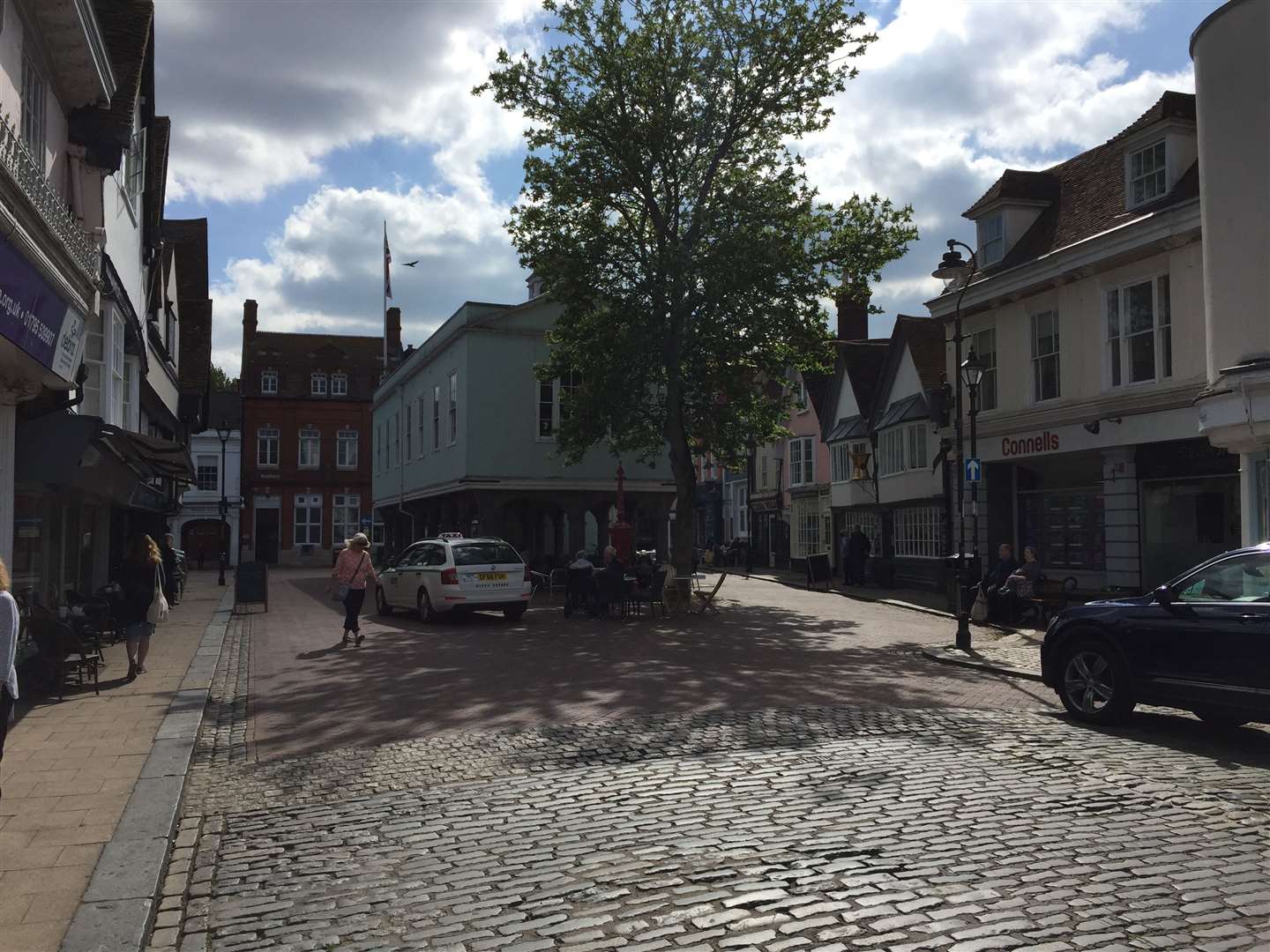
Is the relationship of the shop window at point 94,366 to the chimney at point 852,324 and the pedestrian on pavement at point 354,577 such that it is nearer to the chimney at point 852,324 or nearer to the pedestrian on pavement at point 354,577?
the pedestrian on pavement at point 354,577

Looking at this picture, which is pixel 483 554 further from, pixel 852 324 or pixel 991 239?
pixel 852 324

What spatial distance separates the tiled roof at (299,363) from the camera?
64625 millimetres

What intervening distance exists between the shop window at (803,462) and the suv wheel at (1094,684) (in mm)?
33744

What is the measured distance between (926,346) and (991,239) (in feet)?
23.9

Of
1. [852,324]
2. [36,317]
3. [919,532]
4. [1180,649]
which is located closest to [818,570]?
[919,532]

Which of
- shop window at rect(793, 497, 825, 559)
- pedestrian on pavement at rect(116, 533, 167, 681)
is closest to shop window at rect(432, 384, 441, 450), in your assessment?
shop window at rect(793, 497, 825, 559)

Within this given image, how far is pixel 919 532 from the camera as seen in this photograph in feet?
107

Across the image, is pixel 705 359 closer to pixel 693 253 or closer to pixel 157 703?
pixel 693 253

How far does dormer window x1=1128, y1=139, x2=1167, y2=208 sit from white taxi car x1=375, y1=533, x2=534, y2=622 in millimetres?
14233

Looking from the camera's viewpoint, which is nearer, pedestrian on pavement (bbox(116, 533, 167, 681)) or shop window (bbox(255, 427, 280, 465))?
pedestrian on pavement (bbox(116, 533, 167, 681))

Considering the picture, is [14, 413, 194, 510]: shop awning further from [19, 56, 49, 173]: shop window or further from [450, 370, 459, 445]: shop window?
[450, 370, 459, 445]: shop window

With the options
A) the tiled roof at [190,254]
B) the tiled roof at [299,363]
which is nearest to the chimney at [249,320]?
the tiled roof at [299,363]

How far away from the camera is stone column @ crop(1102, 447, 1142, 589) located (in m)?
20.7

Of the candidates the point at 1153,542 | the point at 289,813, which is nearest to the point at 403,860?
the point at 289,813
